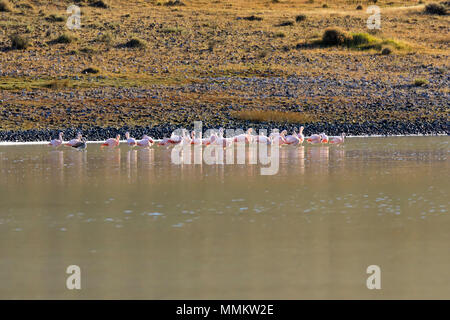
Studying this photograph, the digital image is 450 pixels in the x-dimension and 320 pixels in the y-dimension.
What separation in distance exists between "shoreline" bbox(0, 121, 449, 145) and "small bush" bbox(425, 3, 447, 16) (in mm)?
31817

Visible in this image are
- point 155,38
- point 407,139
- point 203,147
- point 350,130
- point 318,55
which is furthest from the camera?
point 155,38

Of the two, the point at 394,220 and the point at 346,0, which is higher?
the point at 346,0

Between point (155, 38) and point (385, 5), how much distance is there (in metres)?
26.9

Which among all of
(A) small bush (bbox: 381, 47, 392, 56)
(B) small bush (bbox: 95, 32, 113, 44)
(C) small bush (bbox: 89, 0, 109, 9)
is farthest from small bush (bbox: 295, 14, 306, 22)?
(B) small bush (bbox: 95, 32, 113, 44)

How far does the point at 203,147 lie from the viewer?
1089 inches

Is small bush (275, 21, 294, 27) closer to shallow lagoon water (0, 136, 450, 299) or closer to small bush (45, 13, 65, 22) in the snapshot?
small bush (45, 13, 65, 22)

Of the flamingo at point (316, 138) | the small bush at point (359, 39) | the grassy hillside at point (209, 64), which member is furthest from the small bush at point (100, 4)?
the flamingo at point (316, 138)

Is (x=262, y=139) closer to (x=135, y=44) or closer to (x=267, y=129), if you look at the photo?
(x=267, y=129)

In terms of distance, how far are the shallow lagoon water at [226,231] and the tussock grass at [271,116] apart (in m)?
11.9

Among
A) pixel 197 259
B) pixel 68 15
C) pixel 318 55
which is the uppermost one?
pixel 68 15

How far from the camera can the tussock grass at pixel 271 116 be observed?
32594 millimetres

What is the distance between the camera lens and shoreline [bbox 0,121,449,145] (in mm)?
29844

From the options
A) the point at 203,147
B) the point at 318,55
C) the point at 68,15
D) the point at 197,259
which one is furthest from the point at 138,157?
the point at 68,15

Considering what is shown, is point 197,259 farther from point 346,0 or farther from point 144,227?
point 346,0
